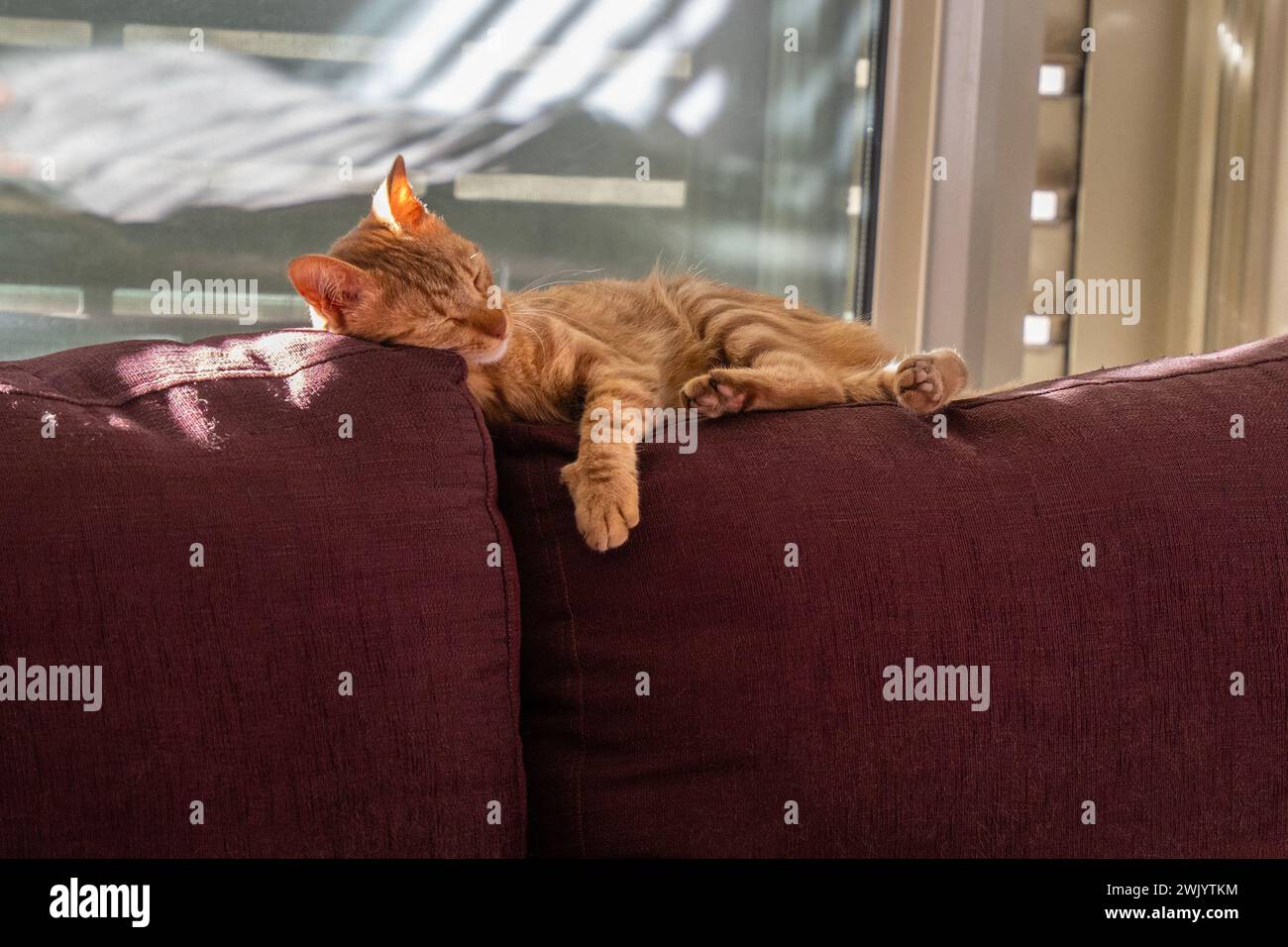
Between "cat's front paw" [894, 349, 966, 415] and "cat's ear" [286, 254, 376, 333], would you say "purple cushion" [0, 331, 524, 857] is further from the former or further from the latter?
"cat's front paw" [894, 349, 966, 415]

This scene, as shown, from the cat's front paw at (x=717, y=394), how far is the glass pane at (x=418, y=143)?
102 centimetres

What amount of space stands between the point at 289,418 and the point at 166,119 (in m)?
1.32

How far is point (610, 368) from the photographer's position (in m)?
1.54

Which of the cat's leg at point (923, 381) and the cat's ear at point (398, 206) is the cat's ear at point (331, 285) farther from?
the cat's leg at point (923, 381)

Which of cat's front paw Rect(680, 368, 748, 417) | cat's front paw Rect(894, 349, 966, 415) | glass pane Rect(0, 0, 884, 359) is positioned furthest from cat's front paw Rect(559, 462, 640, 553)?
glass pane Rect(0, 0, 884, 359)

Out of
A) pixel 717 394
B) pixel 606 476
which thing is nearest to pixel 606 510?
pixel 606 476

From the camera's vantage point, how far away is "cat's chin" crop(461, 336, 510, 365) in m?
1.48

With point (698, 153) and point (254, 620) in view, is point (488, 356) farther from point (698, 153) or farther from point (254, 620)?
point (698, 153)

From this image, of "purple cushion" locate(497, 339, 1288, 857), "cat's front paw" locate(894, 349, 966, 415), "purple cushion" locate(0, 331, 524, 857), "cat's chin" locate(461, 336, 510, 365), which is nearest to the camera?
"purple cushion" locate(0, 331, 524, 857)

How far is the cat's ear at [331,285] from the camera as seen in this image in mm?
1357

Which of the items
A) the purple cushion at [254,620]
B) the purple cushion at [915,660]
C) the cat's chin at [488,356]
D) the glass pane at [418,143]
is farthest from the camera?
the glass pane at [418,143]

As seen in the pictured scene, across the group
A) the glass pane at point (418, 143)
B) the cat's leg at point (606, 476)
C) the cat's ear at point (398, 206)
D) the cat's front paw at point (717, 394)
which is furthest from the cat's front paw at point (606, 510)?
the glass pane at point (418, 143)

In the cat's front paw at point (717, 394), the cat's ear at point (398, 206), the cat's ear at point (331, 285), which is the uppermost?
the cat's ear at point (398, 206)

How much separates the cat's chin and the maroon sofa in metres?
0.28
